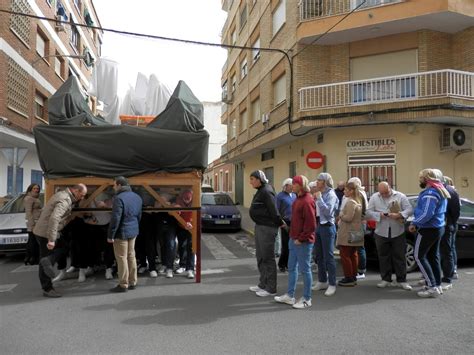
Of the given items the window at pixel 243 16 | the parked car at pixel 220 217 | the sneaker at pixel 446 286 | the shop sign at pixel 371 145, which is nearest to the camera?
the sneaker at pixel 446 286

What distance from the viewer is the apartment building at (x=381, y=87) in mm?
13500

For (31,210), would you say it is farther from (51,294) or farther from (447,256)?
(447,256)

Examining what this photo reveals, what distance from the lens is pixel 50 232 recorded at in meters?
5.90

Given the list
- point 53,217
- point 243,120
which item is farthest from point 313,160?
point 243,120

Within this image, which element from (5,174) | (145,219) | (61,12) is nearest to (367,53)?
(145,219)

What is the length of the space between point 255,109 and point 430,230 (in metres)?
17.7

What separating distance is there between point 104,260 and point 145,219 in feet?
3.40

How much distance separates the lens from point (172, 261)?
7625 mm

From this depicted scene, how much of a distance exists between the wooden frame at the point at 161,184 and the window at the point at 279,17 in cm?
1275

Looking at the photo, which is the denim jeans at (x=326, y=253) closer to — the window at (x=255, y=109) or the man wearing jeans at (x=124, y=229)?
the man wearing jeans at (x=124, y=229)

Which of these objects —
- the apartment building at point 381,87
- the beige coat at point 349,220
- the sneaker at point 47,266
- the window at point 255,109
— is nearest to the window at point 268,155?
the window at point 255,109

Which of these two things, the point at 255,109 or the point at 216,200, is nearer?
the point at 216,200

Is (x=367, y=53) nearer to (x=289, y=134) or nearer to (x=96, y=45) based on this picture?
(x=289, y=134)

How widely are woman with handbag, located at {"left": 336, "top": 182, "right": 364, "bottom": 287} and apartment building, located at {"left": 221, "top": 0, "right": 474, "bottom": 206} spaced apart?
7045 mm
